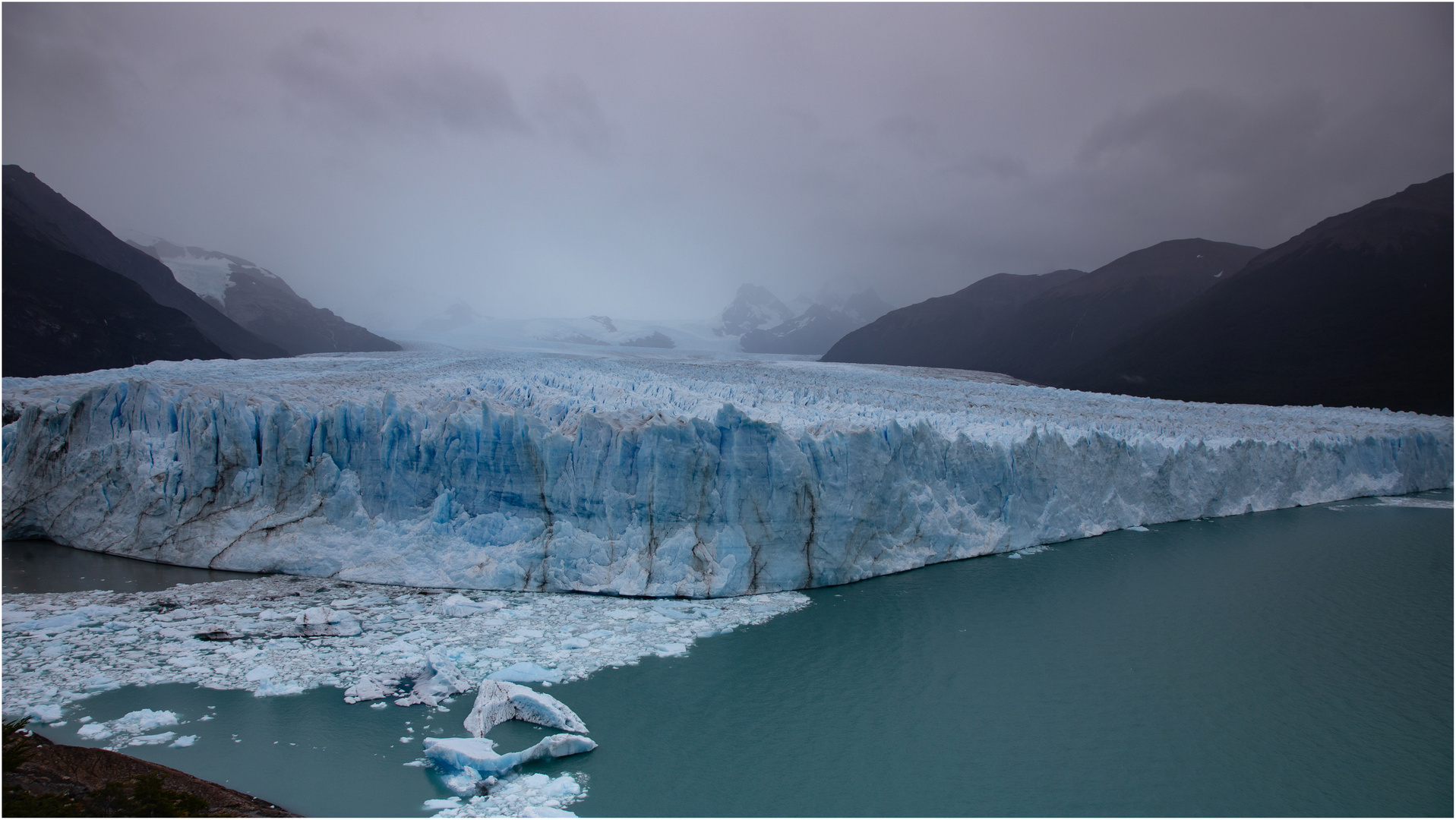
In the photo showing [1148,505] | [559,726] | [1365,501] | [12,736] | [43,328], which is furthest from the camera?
[43,328]

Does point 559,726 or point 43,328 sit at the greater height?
point 43,328

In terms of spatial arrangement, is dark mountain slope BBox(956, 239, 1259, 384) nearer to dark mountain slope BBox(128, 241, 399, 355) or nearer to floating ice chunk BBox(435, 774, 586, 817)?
floating ice chunk BBox(435, 774, 586, 817)

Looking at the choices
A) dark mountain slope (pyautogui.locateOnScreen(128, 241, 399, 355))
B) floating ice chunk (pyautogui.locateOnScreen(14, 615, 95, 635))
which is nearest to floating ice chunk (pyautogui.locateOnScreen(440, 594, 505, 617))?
floating ice chunk (pyautogui.locateOnScreen(14, 615, 95, 635))

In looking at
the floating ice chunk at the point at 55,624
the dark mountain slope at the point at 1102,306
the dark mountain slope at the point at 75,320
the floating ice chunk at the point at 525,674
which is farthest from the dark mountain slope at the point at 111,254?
the dark mountain slope at the point at 1102,306

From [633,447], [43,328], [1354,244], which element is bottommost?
[633,447]

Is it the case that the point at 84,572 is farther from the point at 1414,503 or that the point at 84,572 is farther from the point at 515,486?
the point at 1414,503

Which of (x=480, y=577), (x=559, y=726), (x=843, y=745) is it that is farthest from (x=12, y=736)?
(x=843, y=745)

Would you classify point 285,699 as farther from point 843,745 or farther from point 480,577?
point 843,745

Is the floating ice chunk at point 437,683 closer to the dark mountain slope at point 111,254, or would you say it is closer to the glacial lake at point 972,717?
the glacial lake at point 972,717
